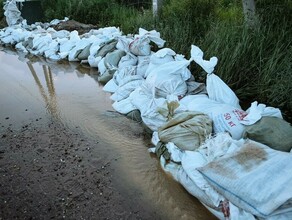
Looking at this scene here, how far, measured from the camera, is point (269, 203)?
1.72m

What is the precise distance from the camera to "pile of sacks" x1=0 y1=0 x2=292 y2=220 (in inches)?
72.6

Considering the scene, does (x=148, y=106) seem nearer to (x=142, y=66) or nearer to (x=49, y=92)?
(x=142, y=66)

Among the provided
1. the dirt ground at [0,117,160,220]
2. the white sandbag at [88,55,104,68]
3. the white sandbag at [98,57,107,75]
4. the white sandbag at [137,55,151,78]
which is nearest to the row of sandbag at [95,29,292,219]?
the white sandbag at [137,55,151,78]

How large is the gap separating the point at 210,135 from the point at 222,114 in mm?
240

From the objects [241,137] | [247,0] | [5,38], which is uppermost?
[247,0]

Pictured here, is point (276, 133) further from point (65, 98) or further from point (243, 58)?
point (65, 98)

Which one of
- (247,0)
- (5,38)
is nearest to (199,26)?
(247,0)

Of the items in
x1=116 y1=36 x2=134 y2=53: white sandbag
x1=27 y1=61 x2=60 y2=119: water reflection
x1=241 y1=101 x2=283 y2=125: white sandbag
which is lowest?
x1=27 y1=61 x2=60 y2=119: water reflection

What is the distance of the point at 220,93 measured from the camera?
2982 mm

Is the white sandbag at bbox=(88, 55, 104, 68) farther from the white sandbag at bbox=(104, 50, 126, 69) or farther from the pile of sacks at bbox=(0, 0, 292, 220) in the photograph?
the pile of sacks at bbox=(0, 0, 292, 220)

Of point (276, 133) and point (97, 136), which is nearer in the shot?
point (276, 133)

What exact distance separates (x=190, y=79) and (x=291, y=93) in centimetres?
107

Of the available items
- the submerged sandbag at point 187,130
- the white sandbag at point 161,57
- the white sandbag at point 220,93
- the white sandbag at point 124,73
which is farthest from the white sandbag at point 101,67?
the submerged sandbag at point 187,130

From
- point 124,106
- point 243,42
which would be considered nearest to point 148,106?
point 124,106
